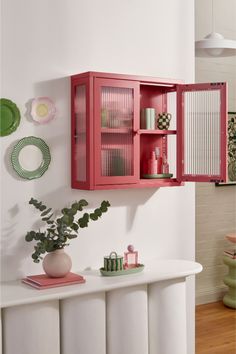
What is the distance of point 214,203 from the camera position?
5.36 meters

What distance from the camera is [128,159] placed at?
3076 mm

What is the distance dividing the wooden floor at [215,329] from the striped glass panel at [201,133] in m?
1.47

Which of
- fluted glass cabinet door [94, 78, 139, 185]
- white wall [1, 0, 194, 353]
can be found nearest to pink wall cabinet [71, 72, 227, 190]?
fluted glass cabinet door [94, 78, 139, 185]

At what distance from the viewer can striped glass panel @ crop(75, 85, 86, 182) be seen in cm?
297

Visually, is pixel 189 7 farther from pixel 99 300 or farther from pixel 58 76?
pixel 99 300

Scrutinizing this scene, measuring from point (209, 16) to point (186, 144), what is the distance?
2.30m

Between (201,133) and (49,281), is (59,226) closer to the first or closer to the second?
(49,281)

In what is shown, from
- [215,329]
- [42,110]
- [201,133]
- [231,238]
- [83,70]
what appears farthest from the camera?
[231,238]

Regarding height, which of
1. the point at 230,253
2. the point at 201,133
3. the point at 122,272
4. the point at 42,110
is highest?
the point at 42,110

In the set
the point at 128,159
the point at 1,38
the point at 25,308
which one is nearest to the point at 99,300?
the point at 25,308

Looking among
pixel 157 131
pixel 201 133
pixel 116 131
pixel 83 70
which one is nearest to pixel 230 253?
pixel 201 133

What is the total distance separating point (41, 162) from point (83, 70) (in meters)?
0.53

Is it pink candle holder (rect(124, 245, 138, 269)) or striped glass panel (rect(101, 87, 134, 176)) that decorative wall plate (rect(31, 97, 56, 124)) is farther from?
pink candle holder (rect(124, 245, 138, 269))

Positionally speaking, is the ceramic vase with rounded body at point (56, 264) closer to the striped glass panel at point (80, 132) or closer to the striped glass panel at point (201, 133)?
the striped glass panel at point (80, 132)
